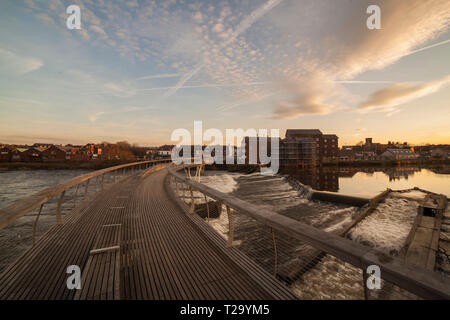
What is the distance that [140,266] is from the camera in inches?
121

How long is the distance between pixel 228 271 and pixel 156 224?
2.96 m

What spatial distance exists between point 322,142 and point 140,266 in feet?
285

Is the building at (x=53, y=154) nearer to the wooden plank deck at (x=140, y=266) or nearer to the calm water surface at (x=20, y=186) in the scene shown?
the calm water surface at (x=20, y=186)

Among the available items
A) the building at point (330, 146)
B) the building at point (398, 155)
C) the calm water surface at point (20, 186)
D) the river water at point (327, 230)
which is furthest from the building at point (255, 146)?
the building at point (398, 155)

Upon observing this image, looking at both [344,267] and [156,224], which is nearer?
[156,224]

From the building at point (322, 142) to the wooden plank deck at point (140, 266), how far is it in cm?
7933

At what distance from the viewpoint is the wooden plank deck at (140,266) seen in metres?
2.43

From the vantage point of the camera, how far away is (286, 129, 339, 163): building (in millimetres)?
76625

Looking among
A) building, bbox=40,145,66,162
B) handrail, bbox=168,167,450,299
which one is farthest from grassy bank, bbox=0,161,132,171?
handrail, bbox=168,167,450,299

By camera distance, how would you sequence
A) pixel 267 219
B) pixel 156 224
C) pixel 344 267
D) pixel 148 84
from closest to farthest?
1. pixel 267 219
2. pixel 156 224
3. pixel 344 267
4. pixel 148 84
